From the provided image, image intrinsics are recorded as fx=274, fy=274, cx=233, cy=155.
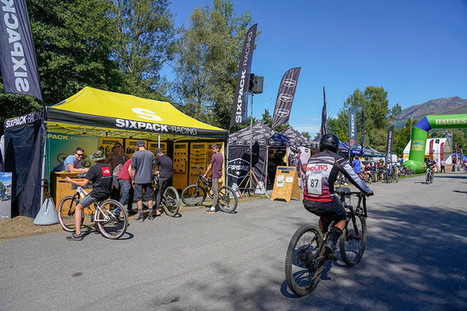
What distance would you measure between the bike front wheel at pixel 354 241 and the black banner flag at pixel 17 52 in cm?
713

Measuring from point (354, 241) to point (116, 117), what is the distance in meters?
6.57

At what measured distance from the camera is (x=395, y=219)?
741 centimetres

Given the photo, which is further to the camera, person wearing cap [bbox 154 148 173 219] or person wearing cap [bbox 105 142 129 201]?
person wearing cap [bbox 105 142 129 201]

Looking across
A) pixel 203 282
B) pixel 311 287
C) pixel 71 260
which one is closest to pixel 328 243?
pixel 311 287

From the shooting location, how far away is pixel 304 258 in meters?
Result: 3.20

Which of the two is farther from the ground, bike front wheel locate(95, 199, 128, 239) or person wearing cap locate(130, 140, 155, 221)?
person wearing cap locate(130, 140, 155, 221)

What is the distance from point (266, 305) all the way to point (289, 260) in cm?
54

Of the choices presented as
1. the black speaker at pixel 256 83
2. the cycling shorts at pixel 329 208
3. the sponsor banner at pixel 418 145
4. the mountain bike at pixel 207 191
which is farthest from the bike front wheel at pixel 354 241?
the sponsor banner at pixel 418 145

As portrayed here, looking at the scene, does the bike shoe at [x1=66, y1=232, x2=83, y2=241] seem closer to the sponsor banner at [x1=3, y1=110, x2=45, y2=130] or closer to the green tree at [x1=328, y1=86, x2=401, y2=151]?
the sponsor banner at [x1=3, y1=110, x2=45, y2=130]

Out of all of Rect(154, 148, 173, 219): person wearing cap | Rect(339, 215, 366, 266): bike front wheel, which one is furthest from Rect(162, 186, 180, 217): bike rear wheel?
Rect(339, 215, 366, 266): bike front wheel

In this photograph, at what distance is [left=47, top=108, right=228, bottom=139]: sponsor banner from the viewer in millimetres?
6383

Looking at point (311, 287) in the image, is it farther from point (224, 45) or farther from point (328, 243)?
point (224, 45)

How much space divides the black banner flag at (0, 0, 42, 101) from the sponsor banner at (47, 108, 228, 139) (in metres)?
0.72

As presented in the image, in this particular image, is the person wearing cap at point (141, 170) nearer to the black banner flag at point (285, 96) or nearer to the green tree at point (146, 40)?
the black banner flag at point (285, 96)
